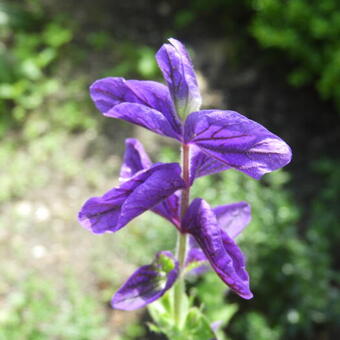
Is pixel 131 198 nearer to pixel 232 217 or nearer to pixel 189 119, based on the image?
pixel 189 119

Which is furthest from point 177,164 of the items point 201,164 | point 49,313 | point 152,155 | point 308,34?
point 308,34

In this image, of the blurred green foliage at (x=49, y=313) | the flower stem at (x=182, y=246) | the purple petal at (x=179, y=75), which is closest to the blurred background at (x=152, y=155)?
the blurred green foliage at (x=49, y=313)

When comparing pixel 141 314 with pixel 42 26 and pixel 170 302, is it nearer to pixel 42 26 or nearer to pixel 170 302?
pixel 170 302

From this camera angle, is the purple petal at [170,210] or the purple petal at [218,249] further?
the purple petal at [170,210]

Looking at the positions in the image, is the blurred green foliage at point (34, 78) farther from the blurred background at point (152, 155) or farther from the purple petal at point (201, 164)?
the purple petal at point (201, 164)

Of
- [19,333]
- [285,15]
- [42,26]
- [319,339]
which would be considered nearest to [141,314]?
[19,333]

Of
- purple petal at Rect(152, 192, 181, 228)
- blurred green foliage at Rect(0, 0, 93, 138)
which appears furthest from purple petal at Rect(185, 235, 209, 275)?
A: blurred green foliage at Rect(0, 0, 93, 138)
